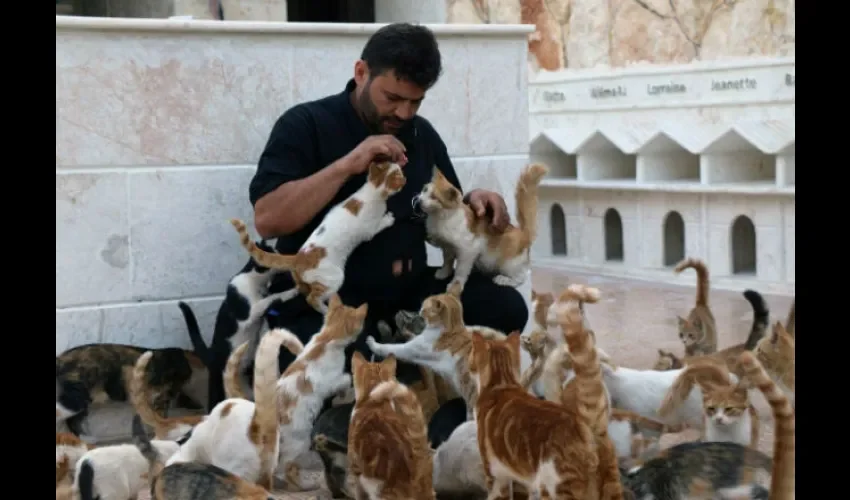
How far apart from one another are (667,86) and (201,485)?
530 cm

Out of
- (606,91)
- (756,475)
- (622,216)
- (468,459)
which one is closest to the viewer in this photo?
(756,475)

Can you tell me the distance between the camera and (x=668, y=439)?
3.31 metres

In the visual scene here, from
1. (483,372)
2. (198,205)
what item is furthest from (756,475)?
(198,205)

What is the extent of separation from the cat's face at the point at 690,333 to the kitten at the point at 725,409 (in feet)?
2.63

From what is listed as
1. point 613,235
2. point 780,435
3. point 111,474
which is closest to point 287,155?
point 111,474

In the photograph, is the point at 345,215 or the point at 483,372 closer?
the point at 483,372

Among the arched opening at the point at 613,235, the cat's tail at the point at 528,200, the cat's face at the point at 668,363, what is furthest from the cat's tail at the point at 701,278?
the arched opening at the point at 613,235

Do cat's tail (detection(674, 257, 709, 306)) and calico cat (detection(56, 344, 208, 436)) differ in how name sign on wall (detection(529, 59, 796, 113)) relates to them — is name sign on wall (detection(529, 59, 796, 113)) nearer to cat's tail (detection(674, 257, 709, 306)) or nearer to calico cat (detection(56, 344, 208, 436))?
cat's tail (detection(674, 257, 709, 306))

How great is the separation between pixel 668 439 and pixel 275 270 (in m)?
1.22

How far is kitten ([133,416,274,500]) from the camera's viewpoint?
2.31 m

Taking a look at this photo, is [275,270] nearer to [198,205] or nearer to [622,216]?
[198,205]

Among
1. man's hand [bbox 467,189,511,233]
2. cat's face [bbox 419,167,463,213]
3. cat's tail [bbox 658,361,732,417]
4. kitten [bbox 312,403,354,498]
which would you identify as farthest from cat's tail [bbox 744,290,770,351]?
kitten [bbox 312,403,354,498]

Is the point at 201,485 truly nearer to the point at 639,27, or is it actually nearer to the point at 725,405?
the point at 725,405

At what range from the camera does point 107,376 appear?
338cm
